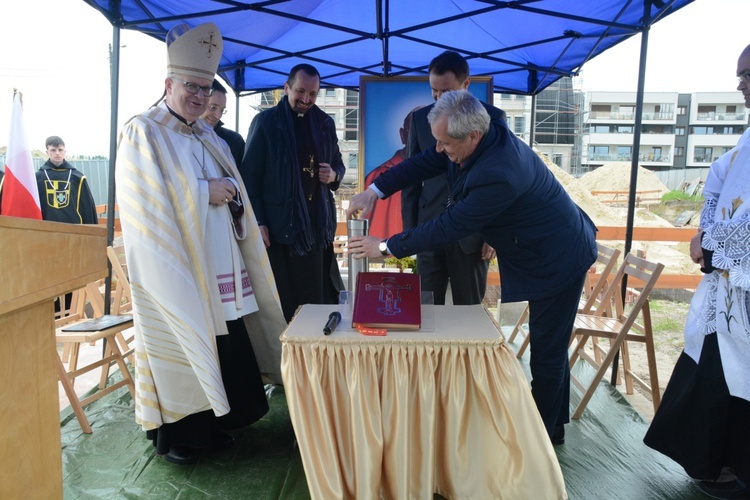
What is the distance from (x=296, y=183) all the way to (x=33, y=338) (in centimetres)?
220

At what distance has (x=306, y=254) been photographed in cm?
343

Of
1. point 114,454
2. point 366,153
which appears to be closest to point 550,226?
point 114,454

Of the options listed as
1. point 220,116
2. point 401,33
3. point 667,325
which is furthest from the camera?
point 667,325

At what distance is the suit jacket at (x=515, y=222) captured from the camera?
2.14 m

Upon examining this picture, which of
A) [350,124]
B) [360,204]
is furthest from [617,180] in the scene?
[360,204]

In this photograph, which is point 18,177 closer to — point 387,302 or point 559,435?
point 387,302

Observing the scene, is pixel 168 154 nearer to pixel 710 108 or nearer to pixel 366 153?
pixel 366 153

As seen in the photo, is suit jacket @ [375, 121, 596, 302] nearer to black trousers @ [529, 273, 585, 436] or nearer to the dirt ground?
black trousers @ [529, 273, 585, 436]

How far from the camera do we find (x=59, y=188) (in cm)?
604

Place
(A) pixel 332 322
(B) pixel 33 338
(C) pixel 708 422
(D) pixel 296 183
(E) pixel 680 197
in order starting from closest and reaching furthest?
1. (B) pixel 33 338
2. (A) pixel 332 322
3. (C) pixel 708 422
4. (D) pixel 296 183
5. (E) pixel 680 197

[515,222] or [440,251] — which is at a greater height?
[515,222]

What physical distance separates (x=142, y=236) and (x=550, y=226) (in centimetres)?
178

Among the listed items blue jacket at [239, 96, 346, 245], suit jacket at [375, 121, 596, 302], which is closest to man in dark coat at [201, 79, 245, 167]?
blue jacket at [239, 96, 346, 245]

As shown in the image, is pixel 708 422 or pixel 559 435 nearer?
pixel 708 422
